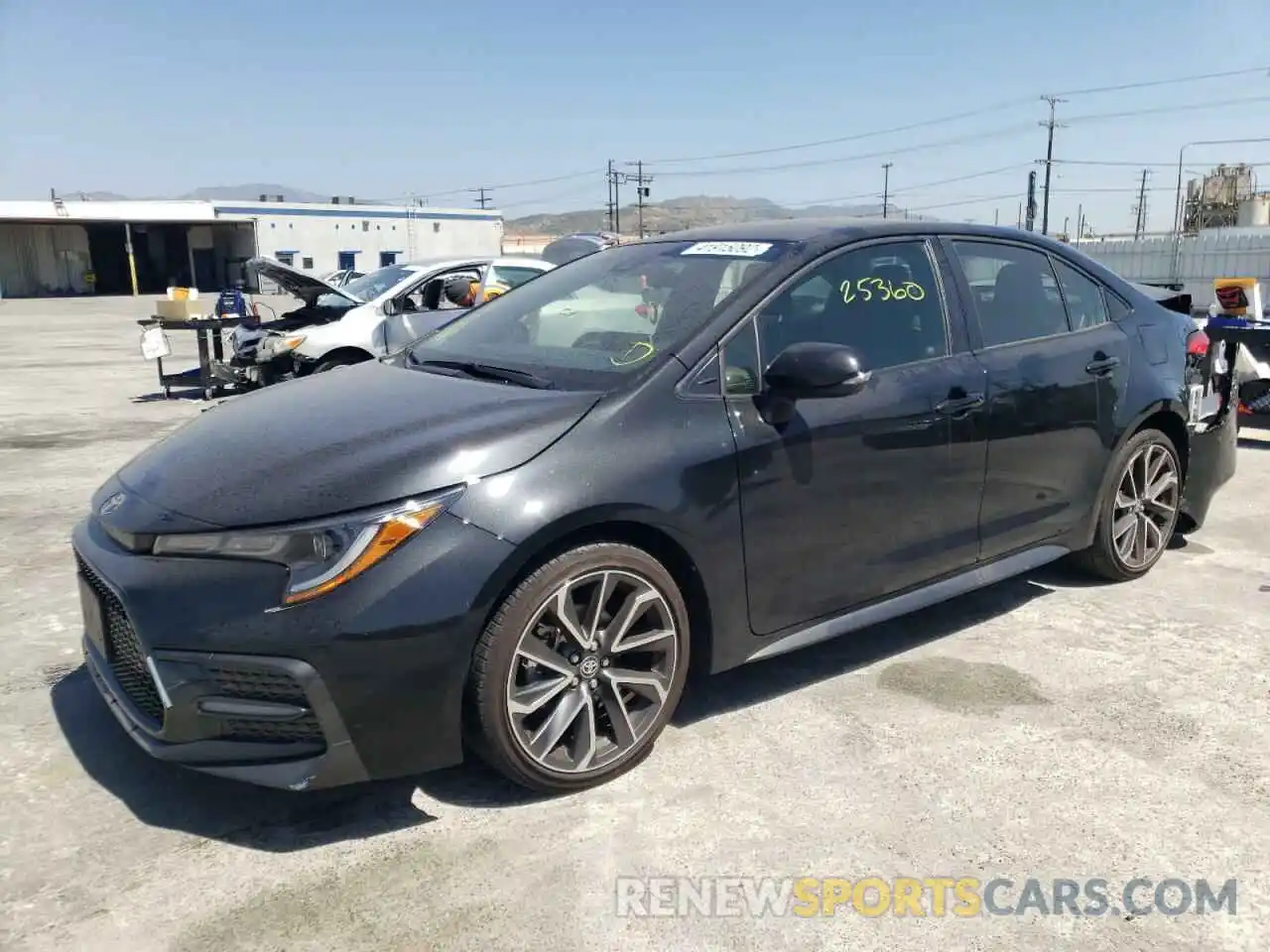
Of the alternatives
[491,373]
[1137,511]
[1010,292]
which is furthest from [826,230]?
[1137,511]

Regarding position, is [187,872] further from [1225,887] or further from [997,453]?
[997,453]

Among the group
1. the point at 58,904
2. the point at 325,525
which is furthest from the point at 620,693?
the point at 58,904

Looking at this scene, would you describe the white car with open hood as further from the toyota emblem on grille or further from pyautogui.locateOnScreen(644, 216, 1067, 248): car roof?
the toyota emblem on grille

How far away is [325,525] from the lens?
2.53 metres

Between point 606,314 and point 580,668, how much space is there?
135 cm

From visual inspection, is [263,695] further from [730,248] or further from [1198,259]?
[1198,259]

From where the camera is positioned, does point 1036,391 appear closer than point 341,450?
No

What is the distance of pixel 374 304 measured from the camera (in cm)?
1014

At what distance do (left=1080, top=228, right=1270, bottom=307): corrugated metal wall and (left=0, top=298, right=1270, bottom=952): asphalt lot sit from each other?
31.0 meters

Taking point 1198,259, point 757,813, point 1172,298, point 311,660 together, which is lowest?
point 757,813

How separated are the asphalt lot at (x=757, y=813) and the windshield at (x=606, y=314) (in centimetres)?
129

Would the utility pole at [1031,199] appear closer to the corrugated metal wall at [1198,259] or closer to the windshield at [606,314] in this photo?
the corrugated metal wall at [1198,259]

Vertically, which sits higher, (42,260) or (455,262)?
(42,260)

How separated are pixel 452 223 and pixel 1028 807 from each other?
202 feet
